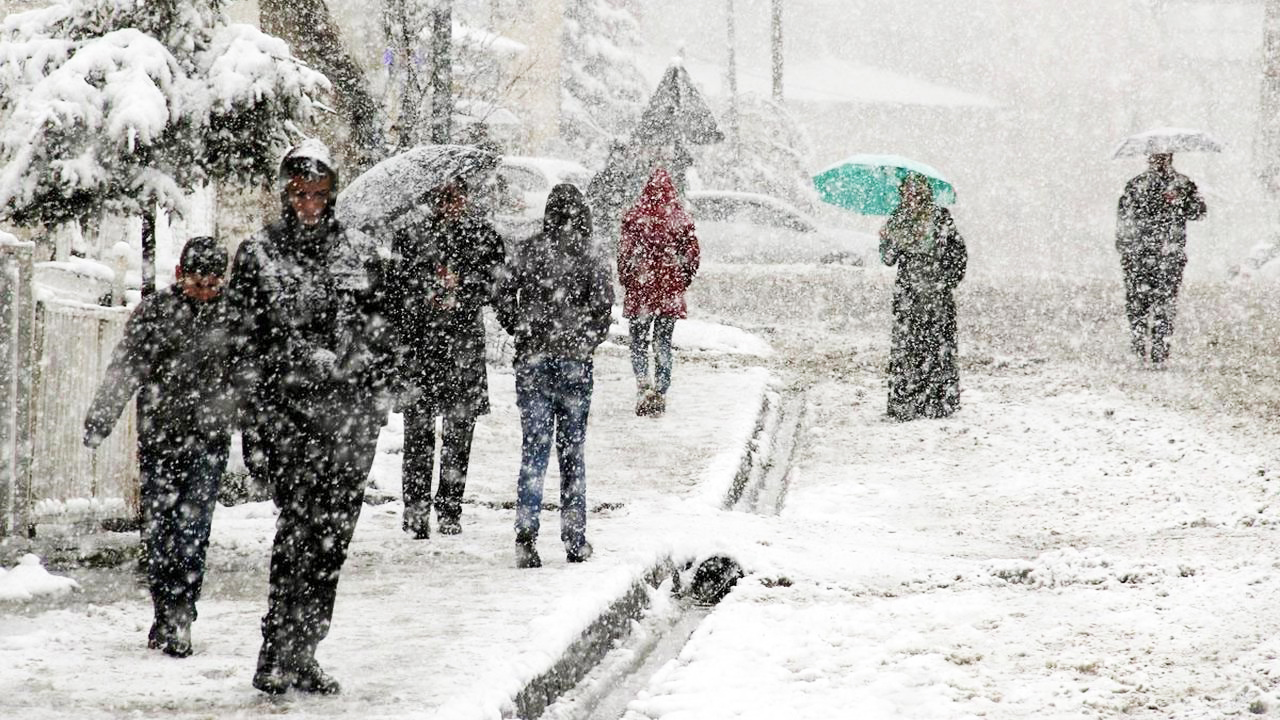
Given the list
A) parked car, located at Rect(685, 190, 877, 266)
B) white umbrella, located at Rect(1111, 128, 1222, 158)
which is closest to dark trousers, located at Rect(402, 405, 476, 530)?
white umbrella, located at Rect(1111, 128, 1222, 158)

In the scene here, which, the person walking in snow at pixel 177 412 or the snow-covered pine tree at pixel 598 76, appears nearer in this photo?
the person walking in snow at pixel 177 412

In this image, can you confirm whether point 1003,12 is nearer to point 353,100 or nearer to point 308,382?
point 353,100

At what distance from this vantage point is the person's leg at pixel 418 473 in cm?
805

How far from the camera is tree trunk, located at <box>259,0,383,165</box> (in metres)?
15.5

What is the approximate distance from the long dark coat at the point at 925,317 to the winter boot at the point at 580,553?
19.5 feet

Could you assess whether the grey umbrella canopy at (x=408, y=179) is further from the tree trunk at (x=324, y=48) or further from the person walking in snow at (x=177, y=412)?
the tree trunk at (x=324, y=48)

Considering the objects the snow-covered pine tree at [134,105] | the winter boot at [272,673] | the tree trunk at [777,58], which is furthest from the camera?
the tree trunk at [777,58]

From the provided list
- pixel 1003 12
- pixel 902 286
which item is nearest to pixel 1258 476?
pixel 902 286

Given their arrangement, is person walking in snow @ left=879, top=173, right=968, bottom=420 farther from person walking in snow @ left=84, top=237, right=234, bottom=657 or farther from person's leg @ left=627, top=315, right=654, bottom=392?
person walking in snow @ left=84, top=237, right=234, bottom=657

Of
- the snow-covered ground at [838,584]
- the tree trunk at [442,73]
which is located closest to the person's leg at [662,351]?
the snow-covered ground at [838,584]

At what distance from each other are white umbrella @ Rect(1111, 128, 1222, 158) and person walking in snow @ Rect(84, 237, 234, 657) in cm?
1216

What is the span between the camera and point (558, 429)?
7.60m

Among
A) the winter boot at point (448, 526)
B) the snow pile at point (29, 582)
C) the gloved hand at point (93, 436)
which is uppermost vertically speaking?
the gloved hand at point (93, 436)

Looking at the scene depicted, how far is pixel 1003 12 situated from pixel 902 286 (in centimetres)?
4586
